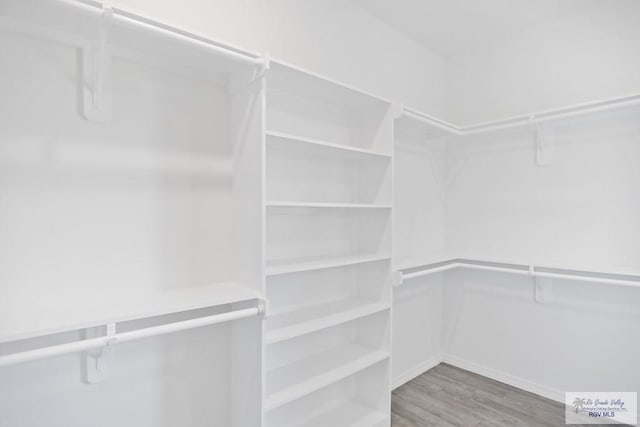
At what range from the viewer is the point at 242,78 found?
1528mm

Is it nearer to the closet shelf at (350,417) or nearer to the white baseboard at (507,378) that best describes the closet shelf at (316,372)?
the closet shelf at (350,417)

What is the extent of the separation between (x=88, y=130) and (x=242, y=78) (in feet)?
2.10

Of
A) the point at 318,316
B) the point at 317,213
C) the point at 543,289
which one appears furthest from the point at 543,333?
the point at 317,213

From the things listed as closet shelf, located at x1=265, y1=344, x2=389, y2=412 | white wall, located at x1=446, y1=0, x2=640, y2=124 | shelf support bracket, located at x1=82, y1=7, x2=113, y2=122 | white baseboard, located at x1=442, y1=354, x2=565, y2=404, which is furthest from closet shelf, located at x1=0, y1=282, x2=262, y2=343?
white wall, located at x1=446, y1=0, x2=640, y2=124

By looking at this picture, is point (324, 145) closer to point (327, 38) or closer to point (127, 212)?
point (327, 38)

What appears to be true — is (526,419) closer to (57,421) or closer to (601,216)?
(601,216)

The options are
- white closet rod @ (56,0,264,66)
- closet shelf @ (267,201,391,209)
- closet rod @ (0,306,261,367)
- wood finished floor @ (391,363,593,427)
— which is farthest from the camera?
wood finished floor @ (391,363,593,427)

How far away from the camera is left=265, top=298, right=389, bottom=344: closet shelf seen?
5.50 ft

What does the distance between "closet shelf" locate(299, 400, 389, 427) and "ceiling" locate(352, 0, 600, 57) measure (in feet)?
8.42

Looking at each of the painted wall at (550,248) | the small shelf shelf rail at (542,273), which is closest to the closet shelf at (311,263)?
the small shelf shelf rail at (542,273)

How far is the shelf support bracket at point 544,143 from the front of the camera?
2.43 meters

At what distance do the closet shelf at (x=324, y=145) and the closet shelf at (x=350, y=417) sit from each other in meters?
1.53

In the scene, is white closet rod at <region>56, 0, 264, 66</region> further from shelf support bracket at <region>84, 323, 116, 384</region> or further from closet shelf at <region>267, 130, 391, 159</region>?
shelf support bracket at <region>84, 323, 116, 384</region>

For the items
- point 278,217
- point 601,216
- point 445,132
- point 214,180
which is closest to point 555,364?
point 601,216
